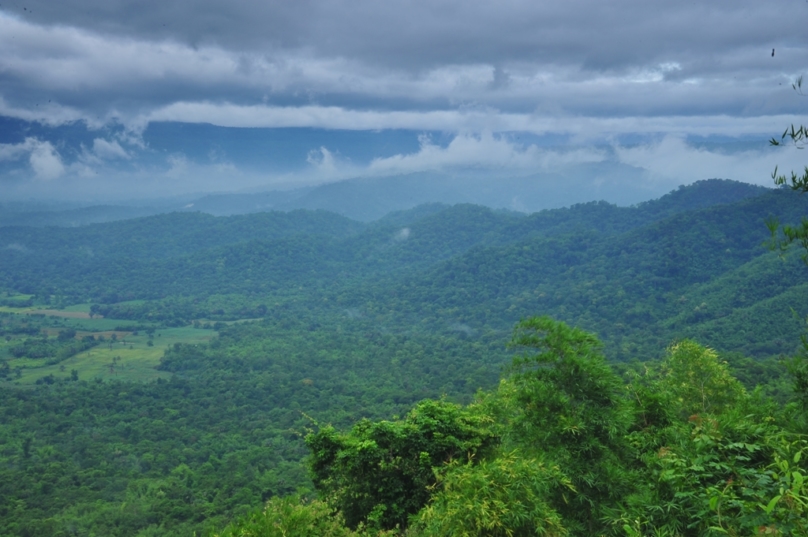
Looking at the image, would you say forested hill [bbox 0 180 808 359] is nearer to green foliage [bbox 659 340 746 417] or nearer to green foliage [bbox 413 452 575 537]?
green foliage [bbox 659 340 746 417]

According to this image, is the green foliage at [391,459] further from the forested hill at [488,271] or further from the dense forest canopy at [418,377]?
the forested hill at [488,271]

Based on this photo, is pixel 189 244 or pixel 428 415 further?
pixel 189 244

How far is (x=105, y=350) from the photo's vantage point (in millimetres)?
96062

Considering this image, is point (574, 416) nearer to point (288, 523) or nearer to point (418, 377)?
point (288, 523)

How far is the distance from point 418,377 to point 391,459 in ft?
187

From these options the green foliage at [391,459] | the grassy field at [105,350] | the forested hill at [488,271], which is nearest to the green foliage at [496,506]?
the green foliage at [391,459]

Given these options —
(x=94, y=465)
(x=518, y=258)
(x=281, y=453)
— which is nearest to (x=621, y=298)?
(x=518, y=258)

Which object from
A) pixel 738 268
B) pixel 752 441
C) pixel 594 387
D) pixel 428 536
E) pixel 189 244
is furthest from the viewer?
pixel 189 244

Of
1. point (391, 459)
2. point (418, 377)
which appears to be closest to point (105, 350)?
point (418, 377)

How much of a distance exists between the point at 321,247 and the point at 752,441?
161m

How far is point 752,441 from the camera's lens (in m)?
7.80

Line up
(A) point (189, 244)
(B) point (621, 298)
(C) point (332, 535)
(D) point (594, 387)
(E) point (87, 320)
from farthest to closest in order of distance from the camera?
(A) point (189, 244) → (E) point (87, 320) → (B) point (621, 298) → (D) point (594, 387) → (C) point (332, 535)

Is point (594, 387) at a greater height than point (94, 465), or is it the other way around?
point (594, 387)

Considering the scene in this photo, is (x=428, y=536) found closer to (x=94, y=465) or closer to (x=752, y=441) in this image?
(x=752, y=441)
